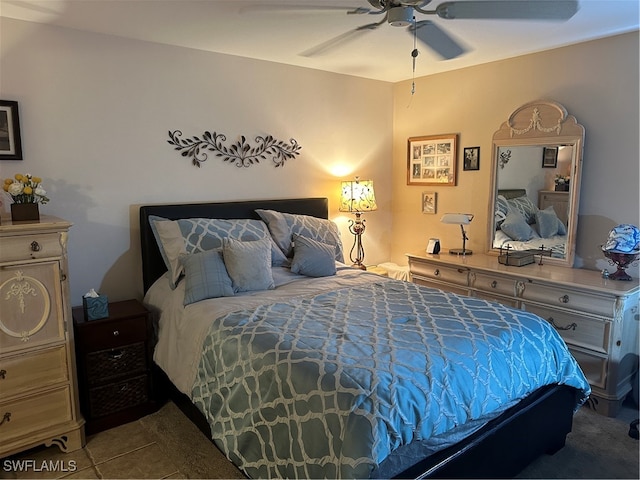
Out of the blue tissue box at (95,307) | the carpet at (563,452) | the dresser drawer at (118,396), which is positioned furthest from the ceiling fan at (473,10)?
the dresser drawer at (118,396)

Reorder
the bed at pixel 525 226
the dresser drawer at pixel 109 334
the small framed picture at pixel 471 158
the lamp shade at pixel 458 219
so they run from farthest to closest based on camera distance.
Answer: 1. the small framed picture at pixel 471 158
2. the lamp shade at pixel 458 219
3. the bed at pixel 525 226
4. the dresser drawer at pixel 109 334

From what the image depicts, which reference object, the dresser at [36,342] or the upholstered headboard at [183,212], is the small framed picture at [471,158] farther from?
the dresser at [36,342]

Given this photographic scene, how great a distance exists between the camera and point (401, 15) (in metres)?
2.03

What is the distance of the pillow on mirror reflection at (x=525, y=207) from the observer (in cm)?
354

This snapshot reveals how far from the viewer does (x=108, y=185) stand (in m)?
3.06

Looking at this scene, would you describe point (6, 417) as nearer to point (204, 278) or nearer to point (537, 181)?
point (204, 278)

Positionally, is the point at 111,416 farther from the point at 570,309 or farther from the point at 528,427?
the point at 570,309

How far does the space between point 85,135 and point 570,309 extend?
341cm

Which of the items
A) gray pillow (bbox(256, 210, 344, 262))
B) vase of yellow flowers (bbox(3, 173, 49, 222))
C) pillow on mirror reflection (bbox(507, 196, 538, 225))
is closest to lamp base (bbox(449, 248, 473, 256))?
pillow on mirror reflection (bbox(507, 196, 538, 225))

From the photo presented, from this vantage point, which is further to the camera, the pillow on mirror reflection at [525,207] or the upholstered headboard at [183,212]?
the pillow on mirror reflection at [525,207]

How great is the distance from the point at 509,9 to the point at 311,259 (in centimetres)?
192

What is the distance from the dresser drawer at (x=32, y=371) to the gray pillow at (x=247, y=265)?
102 cm

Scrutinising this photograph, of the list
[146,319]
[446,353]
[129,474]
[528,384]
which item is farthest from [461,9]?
[129,474]

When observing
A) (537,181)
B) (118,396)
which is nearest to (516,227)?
(537,181)
